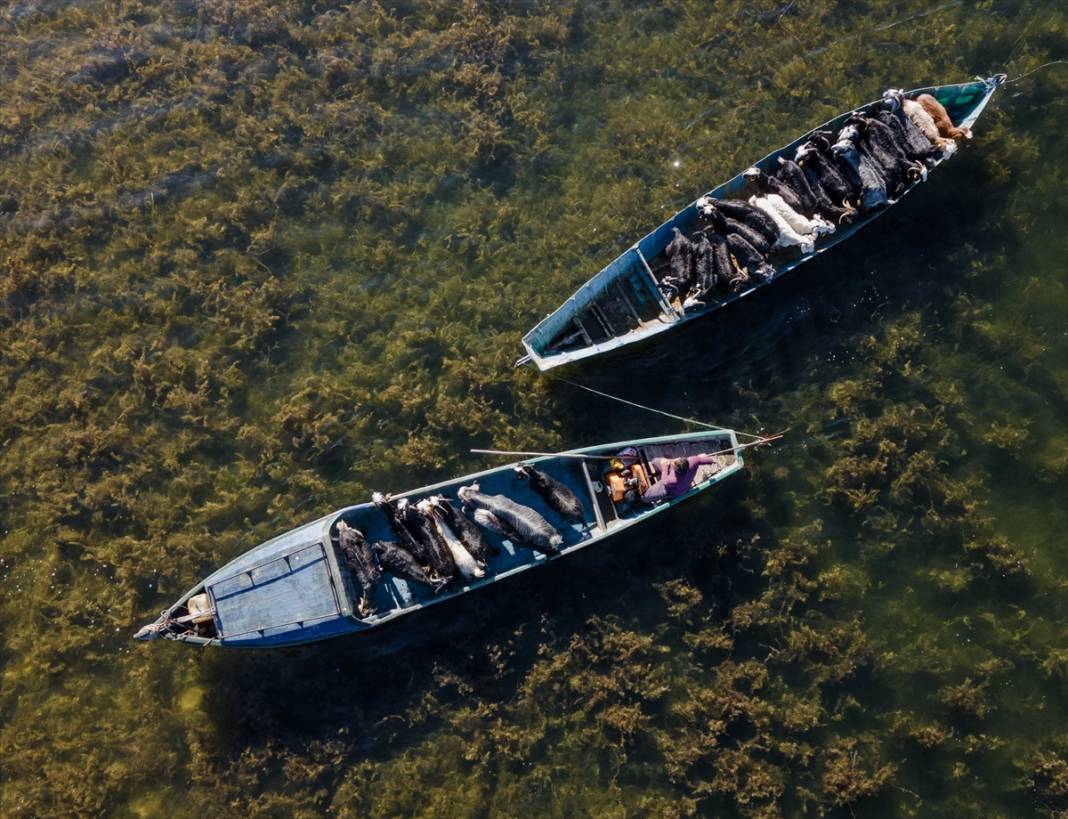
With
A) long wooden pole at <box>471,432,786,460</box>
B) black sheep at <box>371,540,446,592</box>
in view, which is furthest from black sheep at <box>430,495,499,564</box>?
long wooden pole at <box>471,432,786,460</box>

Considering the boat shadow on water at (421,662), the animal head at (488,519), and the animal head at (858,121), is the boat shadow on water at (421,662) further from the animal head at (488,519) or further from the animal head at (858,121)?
the animal head at (858,121)

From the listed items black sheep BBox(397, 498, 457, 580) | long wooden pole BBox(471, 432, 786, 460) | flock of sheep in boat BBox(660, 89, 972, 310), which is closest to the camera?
black sheep BBox(397, 498, 457, 580)

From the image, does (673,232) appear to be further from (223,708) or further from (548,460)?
(223,708)

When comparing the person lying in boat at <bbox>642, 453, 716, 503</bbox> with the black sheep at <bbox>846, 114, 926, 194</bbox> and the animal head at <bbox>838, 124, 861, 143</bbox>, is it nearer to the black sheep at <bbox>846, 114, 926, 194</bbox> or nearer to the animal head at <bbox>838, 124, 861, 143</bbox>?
the black sheep at <bbox>846, 114, 926, 194</bbox>

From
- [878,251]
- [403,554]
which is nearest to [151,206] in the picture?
[403,554]

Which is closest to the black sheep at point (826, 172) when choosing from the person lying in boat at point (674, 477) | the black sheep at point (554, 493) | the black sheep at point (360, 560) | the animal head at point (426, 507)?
the person lying in boat at point (674, 477)

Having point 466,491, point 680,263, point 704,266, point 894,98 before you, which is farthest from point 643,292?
point 894,98

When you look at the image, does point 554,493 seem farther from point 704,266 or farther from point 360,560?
point 704,266
